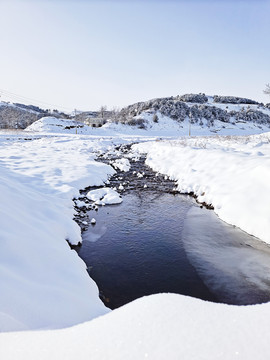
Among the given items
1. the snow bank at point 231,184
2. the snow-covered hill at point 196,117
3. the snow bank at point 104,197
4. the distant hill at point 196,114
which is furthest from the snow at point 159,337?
the distant hill at point 196,114

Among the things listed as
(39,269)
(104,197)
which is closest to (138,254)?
(39,269)

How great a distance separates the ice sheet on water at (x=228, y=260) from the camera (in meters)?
5.48

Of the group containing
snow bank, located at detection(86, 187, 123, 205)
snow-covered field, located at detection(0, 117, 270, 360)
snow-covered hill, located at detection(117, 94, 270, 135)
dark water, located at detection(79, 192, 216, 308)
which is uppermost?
snow-covered hill, located at detection(117, 94, 270, 135)

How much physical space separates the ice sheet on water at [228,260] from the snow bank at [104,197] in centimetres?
374

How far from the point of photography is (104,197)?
1162 cm

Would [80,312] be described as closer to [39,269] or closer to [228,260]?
[39,269]

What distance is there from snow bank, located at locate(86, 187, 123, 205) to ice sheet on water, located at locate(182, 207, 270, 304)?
3.74 m

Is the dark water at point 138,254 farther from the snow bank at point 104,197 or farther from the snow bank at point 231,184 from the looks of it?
the snow bank at point 231,184

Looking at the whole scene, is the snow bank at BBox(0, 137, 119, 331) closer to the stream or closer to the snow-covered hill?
the stream

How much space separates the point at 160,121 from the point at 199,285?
77.6 meters

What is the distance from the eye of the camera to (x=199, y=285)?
5742mm

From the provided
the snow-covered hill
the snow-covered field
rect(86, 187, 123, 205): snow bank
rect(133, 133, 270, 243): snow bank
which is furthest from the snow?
the snow-covered hill

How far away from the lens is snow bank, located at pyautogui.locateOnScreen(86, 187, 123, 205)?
11.2 meters

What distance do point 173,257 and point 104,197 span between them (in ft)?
18.4
